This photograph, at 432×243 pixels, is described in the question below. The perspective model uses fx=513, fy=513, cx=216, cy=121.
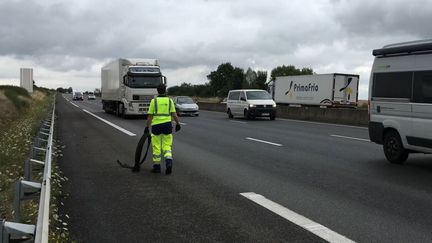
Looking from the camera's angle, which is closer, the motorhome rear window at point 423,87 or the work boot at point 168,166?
the work boot at point 168,166

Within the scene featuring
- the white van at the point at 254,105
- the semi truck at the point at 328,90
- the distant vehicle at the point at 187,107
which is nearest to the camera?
the white van at the point at 254,105

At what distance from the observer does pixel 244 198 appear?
721 cm

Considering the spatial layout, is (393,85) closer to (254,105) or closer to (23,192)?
(23,192)

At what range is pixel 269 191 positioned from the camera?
770 cm

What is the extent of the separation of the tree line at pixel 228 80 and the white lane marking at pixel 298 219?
445ft

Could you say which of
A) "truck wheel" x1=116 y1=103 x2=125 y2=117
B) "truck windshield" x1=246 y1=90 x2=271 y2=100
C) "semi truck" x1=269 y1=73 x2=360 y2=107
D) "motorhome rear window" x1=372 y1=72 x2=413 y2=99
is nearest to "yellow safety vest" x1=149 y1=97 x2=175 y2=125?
"motorhome rear window" x1=372 y1=72 x2=413 y2=99

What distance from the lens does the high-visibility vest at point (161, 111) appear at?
9617 millimetres

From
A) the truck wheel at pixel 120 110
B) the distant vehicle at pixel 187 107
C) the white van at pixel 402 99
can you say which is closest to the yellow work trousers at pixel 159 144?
the white van at pixel 402 99

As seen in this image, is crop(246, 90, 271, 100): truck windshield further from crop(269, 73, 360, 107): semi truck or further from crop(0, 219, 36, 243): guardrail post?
crop(0, 219, 36, 243): guardrail post

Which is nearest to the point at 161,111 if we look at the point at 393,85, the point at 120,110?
the point at 393,85

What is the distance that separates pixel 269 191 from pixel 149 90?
22.0 meters

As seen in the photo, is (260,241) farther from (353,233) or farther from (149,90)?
(149,90)

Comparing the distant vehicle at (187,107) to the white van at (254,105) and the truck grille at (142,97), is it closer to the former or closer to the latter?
the white van at (254,105)

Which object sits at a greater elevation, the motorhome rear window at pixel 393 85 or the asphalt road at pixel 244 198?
the motorhome rear window at pixel 393 85
